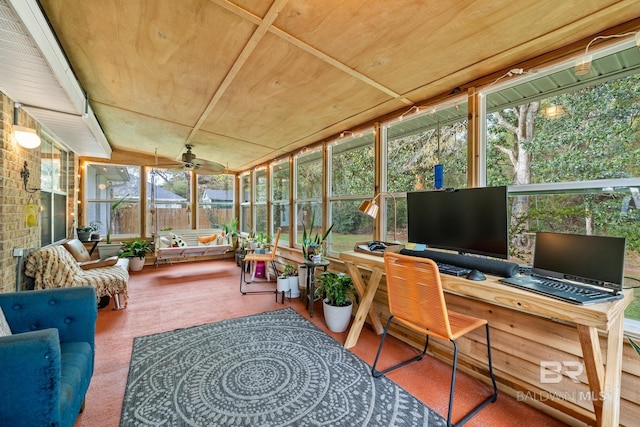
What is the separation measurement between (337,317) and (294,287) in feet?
4.03

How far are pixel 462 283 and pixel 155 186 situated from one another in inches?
271

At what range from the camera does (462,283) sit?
1.66 m

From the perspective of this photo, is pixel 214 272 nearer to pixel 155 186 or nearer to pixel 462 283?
pixel 155 186

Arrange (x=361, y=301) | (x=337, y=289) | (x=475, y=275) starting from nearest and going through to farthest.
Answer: (x=475, y=275) < (x=361, y=301) < (x=337, y=289)

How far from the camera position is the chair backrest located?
Answer: 1.58 meters

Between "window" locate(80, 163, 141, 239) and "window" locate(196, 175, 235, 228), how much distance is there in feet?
4.59

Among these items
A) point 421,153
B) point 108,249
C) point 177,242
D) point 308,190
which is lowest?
point 108,249

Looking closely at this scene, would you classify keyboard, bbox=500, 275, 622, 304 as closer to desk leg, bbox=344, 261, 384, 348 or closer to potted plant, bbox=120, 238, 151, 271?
desk leg, bbox=344, 261, 384, 348

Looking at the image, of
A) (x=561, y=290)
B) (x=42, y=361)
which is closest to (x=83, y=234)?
(x=42, y=361)

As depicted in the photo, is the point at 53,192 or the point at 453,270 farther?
the point at 53,192

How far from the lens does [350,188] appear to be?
3.55 meters

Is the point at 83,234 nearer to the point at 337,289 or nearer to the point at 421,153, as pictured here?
the point at 337,289

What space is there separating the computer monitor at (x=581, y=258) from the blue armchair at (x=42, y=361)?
2.65 m

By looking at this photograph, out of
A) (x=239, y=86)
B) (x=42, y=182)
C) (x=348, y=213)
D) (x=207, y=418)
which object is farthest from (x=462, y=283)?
(x=42, y=182)
